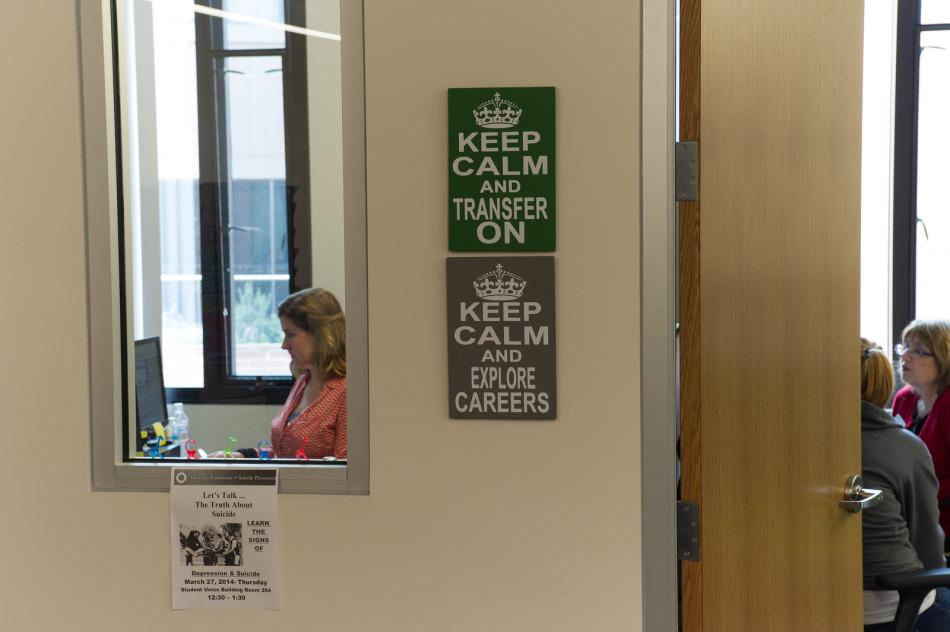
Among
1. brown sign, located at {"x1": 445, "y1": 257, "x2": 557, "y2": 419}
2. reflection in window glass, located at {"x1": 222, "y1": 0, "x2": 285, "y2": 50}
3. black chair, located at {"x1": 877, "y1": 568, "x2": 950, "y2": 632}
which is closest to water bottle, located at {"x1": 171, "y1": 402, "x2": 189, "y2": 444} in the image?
brown sign, located at {"x1": 445, "y1": 257, "x2": 557, "y2": 419}

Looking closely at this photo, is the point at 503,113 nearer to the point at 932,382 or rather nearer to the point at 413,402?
the point at 413,402

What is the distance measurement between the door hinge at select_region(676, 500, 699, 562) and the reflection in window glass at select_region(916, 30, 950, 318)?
9.70 ft

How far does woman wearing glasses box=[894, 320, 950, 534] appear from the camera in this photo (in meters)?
3.24

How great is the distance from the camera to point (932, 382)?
334 cm

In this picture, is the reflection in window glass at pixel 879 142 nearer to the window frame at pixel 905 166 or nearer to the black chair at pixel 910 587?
the window frame at pixel 905 166

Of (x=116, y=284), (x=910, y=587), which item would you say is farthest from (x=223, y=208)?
(x=910, y=587)

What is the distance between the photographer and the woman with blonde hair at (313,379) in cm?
167

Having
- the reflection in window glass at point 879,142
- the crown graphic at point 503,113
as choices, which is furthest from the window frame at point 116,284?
the reflection in window glass at point 879,142

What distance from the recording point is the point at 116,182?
5.59ft

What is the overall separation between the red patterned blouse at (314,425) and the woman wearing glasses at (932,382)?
239 cm

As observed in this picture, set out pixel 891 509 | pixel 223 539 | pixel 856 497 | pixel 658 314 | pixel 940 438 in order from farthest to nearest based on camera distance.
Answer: pixel 940 438 → pixel 891 509 → pixel 856 497 → pixel 223 539 → pixel 658 314

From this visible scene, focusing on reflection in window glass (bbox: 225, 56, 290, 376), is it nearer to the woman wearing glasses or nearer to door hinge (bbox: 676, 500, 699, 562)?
door hinge (bbox: 676, 500, 699, 562)

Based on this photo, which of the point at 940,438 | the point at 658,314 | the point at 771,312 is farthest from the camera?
the point at 940,438

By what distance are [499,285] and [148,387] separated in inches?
27.6
